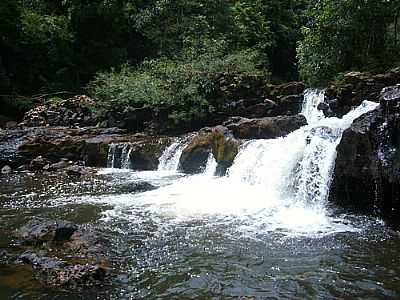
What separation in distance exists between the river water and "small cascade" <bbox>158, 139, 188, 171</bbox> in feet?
3.14

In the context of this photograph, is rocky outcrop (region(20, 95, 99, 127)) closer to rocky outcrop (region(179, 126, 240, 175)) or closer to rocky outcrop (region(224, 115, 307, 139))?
rocky outcrop (region(179, 126, 240, 175))

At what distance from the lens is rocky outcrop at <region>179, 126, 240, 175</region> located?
13.9m

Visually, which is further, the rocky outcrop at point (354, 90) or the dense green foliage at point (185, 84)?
the dense green foliage at point (185, 84)

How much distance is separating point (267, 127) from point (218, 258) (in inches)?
313

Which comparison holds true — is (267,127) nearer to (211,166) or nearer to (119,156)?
(211,166)

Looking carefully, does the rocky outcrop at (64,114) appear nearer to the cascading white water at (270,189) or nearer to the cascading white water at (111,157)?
the cascading white water at (111,157)

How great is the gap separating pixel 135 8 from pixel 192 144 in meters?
14.2

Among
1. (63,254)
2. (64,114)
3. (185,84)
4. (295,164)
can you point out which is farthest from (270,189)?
(64,114)

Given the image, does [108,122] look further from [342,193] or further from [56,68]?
[342,193]

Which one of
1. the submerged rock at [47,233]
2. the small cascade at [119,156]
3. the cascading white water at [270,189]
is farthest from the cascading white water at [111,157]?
the submerged rock at [47,233]

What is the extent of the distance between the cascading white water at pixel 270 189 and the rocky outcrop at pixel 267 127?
108 centimetres

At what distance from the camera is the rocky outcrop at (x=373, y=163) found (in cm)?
920

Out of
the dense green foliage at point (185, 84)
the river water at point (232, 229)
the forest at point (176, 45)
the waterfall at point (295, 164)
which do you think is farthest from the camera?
the dense green foliage at point (185, 84)

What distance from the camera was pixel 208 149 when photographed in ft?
48.6
